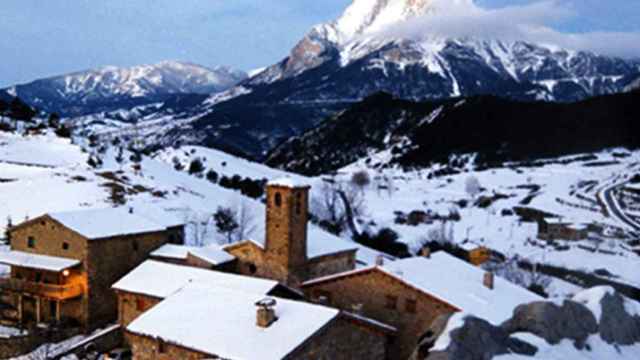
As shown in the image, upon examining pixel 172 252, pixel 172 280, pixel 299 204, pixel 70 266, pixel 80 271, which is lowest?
pixel 80 271

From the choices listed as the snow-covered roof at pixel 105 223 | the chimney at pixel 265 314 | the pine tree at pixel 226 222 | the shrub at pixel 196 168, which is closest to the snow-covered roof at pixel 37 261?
the snow-covered roof at pixel 105 223

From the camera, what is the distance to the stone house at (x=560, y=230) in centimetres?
5762

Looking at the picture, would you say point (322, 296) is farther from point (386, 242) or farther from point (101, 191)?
point (386, 242)

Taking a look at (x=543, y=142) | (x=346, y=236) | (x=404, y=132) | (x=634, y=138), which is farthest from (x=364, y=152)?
(x=346, y=236)

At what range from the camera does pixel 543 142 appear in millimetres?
140750

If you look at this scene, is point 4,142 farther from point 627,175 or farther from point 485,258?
point 627,175

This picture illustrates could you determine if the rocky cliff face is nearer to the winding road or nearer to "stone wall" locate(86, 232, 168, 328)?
"stone wall" locate(86, 232, 168, 328)

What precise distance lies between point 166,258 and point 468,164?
11078cm

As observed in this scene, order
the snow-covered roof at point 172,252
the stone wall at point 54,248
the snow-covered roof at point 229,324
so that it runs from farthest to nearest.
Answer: the snow-covered roof at point 172,252 < the stone wall at point 54,248 < the snow-covered roof at point 229,324

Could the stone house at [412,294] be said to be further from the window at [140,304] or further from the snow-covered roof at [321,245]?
the window at [140,304]

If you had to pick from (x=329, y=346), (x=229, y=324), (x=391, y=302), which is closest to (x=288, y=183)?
(x=391, y=302)

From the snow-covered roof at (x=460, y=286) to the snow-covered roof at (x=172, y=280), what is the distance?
611 centimetres

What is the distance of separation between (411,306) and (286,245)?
8.99 metres

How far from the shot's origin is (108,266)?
34.4m
